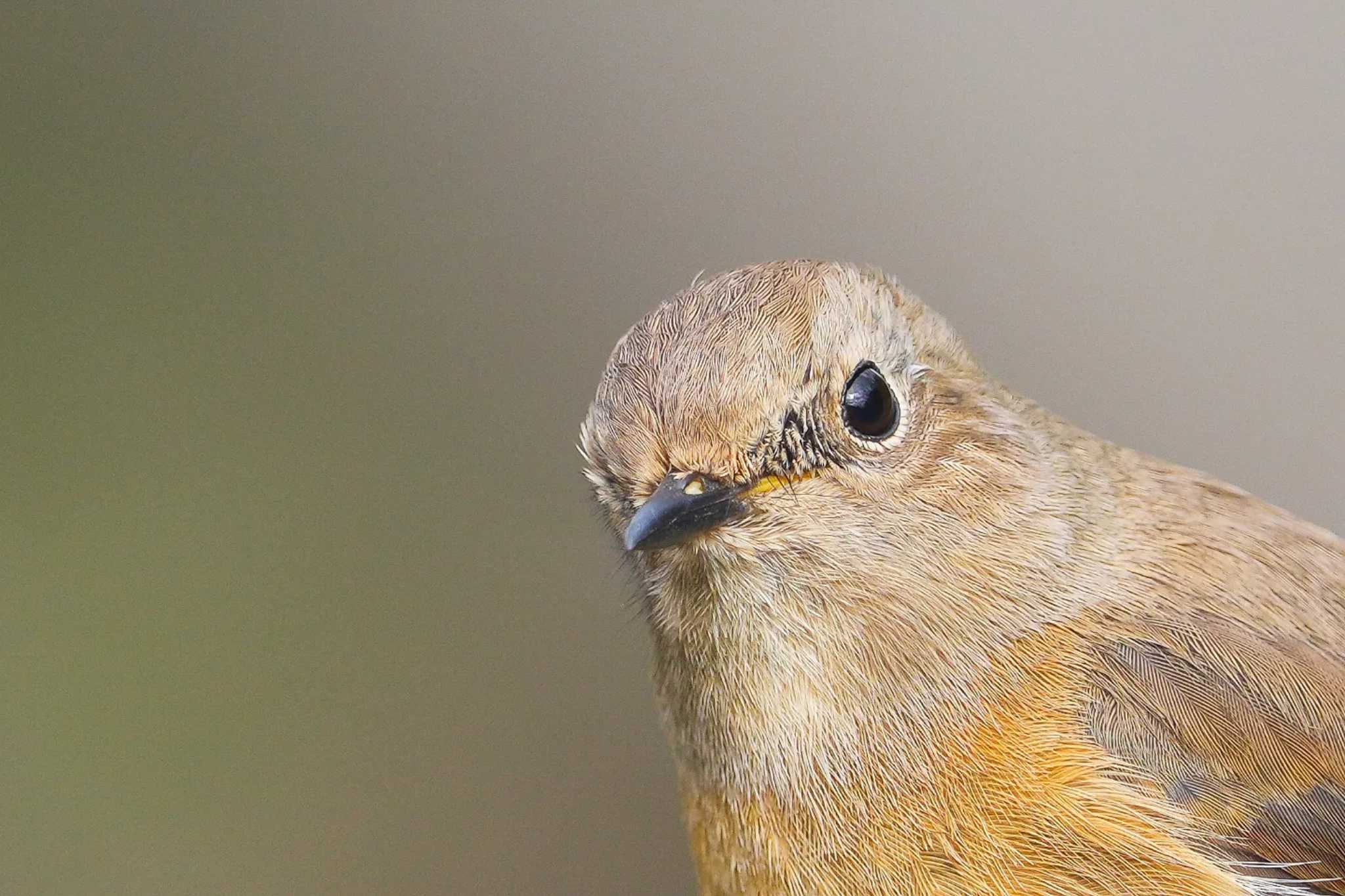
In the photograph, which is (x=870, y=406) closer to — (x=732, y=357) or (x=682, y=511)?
(x=732, y=357)

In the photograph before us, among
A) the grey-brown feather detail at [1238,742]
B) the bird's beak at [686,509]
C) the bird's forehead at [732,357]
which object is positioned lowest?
the grey-brown feather detail at [1238,742]

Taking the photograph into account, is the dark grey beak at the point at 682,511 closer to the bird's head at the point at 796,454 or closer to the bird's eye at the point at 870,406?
the bird's head at the point at 796,454

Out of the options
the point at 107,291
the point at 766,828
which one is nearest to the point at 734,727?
the point at 766,828

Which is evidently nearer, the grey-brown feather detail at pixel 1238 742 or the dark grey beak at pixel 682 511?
the dark grey beak at pixel 682 511

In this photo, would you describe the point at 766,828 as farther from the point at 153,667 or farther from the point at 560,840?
the point at 153,667

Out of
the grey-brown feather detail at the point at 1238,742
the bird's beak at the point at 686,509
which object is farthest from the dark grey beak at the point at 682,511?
the grey-brown feather detail at the point at 1238,742

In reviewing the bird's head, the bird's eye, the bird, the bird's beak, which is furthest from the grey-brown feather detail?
the bird's beak
